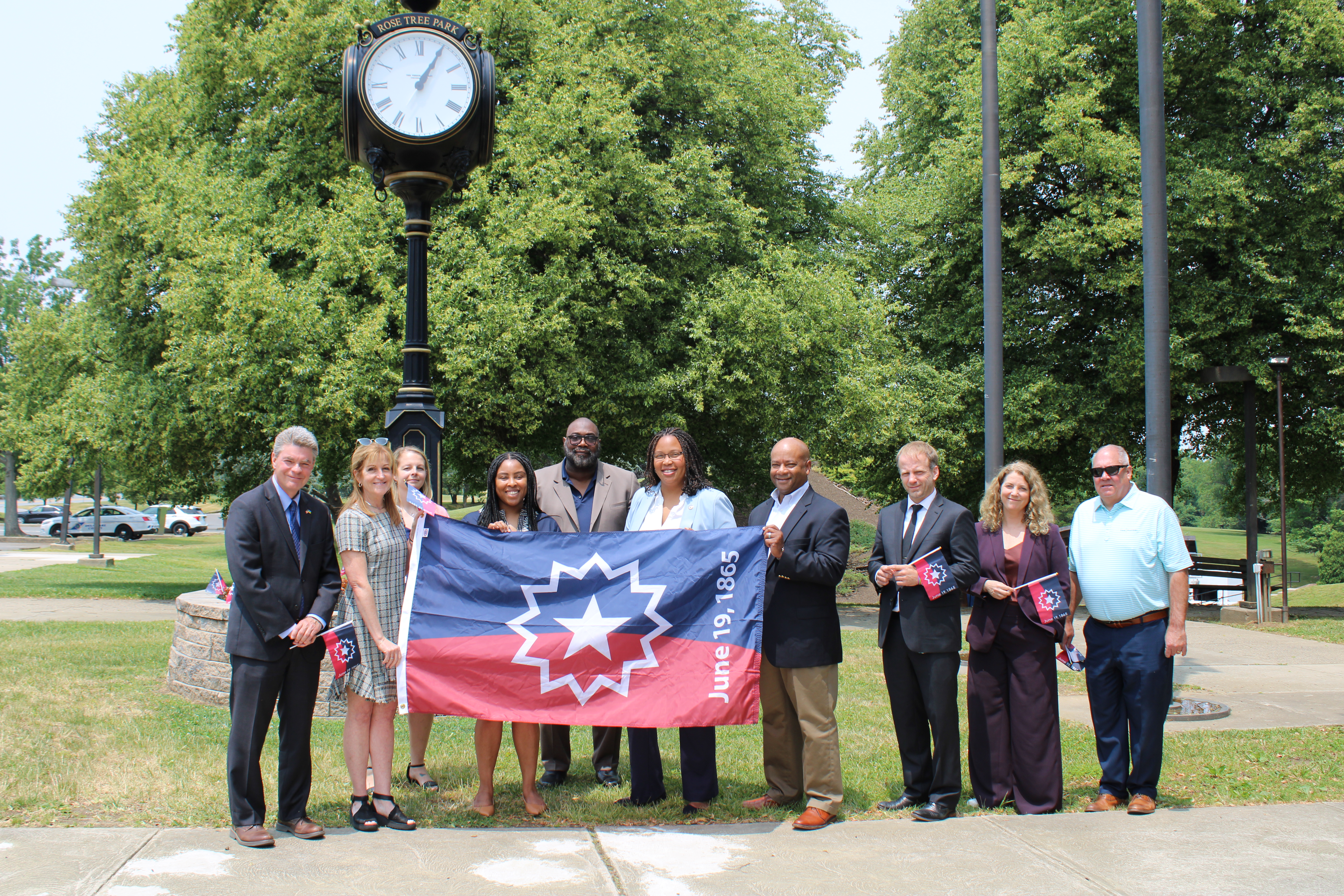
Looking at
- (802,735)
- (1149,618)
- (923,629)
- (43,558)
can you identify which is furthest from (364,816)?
(43,558)

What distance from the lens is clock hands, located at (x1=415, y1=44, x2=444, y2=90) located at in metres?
6.71

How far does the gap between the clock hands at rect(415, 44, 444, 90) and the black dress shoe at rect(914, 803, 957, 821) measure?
5553 millimetres

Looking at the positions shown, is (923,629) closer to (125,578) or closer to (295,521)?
(295,521)

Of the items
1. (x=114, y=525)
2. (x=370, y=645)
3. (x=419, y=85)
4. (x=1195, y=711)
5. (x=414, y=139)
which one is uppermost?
(x=419, y=85)

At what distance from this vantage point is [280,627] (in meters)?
4.98

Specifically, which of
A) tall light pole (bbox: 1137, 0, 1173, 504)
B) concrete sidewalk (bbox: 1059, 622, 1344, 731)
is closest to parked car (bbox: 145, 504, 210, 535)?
concrete sidewalk (bbox: 1059, 622, 1344, 731)

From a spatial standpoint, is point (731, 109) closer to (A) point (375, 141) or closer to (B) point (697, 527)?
(A) point (375, 141)

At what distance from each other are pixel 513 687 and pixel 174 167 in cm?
1522

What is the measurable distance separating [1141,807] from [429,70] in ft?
21.0

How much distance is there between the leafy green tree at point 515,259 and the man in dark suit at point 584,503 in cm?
821

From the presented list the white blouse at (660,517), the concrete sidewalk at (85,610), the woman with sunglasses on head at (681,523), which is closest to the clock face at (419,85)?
the woman with sunglasses on head at (681,523)

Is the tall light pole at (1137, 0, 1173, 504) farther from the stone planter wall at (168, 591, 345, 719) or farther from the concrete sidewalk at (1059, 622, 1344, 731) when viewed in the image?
the stone planter wall at (168, 591, 345, 719)

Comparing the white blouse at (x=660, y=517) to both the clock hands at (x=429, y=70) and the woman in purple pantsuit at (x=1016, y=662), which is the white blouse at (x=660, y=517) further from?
the clock hands at (x=429, y=70)

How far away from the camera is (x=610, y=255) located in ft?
53.6
